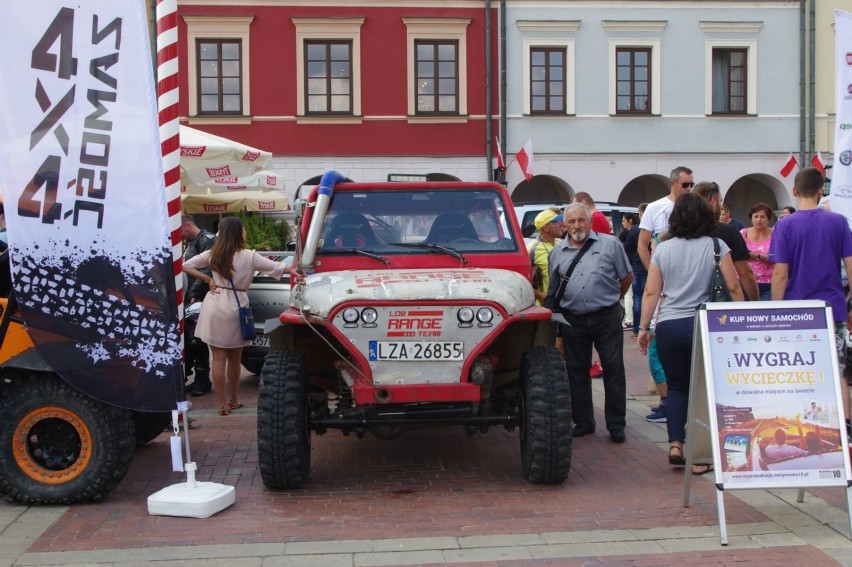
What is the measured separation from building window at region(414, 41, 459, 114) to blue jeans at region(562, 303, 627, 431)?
1714cm

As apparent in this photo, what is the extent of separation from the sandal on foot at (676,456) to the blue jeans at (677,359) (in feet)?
0.62

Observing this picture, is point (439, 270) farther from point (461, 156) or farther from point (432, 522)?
point (461, 156)

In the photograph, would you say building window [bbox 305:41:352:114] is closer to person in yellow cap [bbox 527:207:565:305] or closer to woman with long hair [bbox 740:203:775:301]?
woman with long hair [bbox 740:203:775:301]

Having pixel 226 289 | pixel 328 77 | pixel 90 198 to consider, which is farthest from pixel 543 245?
pixel 328 77

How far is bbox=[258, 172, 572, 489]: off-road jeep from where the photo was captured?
17.7ft

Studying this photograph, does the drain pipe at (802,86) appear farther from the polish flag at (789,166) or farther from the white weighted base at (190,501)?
the white weighted base at (190,501)

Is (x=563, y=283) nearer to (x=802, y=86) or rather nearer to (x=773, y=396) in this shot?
(x=773, y=396)

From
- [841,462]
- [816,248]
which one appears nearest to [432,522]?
[841,462]

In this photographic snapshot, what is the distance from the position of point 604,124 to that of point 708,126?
2791mm

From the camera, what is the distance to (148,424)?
6762 millimetres

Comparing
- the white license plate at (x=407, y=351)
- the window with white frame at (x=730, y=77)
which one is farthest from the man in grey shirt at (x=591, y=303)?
the window with white frame at (x=730, y=77)

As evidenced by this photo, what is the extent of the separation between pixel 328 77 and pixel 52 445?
746 inches

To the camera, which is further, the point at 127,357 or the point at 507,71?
the point at 507,71

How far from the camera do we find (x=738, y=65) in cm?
2447
